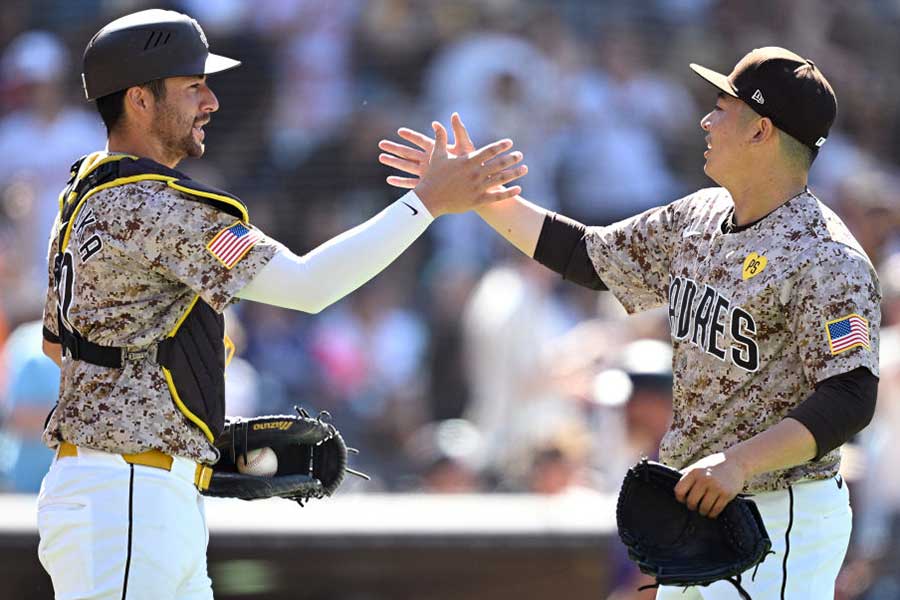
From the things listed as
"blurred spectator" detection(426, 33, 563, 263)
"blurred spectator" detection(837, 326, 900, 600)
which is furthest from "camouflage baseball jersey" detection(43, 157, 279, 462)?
"blurred spectator" detection(426, 33, 563, 263)

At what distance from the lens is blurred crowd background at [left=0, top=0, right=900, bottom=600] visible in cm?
812

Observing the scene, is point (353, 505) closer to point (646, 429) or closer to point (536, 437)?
point (646, 429)

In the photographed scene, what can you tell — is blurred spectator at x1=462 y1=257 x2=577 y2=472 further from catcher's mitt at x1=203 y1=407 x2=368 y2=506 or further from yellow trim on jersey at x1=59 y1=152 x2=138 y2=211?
yellow trim on jersey at x1=59 y1=152 x2=138 y2=211

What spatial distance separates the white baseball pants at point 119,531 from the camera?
357 cm

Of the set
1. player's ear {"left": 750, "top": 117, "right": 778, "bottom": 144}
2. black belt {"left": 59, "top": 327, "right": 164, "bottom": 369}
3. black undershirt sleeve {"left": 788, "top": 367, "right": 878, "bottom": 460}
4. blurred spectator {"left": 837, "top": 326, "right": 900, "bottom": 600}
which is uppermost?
player's ear {"left": 750, "top": 117, "right": 778, "bottom": 144}

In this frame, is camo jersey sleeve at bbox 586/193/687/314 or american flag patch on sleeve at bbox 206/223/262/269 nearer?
american flag patch on sleeve at bbox 206/223/262/269

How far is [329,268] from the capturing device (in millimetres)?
3660

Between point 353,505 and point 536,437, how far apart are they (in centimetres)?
198

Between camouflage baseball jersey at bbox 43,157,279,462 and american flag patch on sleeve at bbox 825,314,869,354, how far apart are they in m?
1.39

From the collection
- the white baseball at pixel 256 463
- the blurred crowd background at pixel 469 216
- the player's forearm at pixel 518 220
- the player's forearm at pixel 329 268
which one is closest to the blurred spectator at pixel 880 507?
the blurred crowd background at pixel 469 216

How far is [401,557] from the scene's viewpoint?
6.29 meters

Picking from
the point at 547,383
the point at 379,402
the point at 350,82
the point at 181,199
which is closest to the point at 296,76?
the point at 350,82

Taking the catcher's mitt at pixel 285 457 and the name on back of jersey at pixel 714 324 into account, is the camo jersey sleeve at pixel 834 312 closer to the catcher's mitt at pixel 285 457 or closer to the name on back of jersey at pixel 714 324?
the name on back of jersey at pixel 714 324

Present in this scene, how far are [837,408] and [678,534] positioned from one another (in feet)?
1.71
